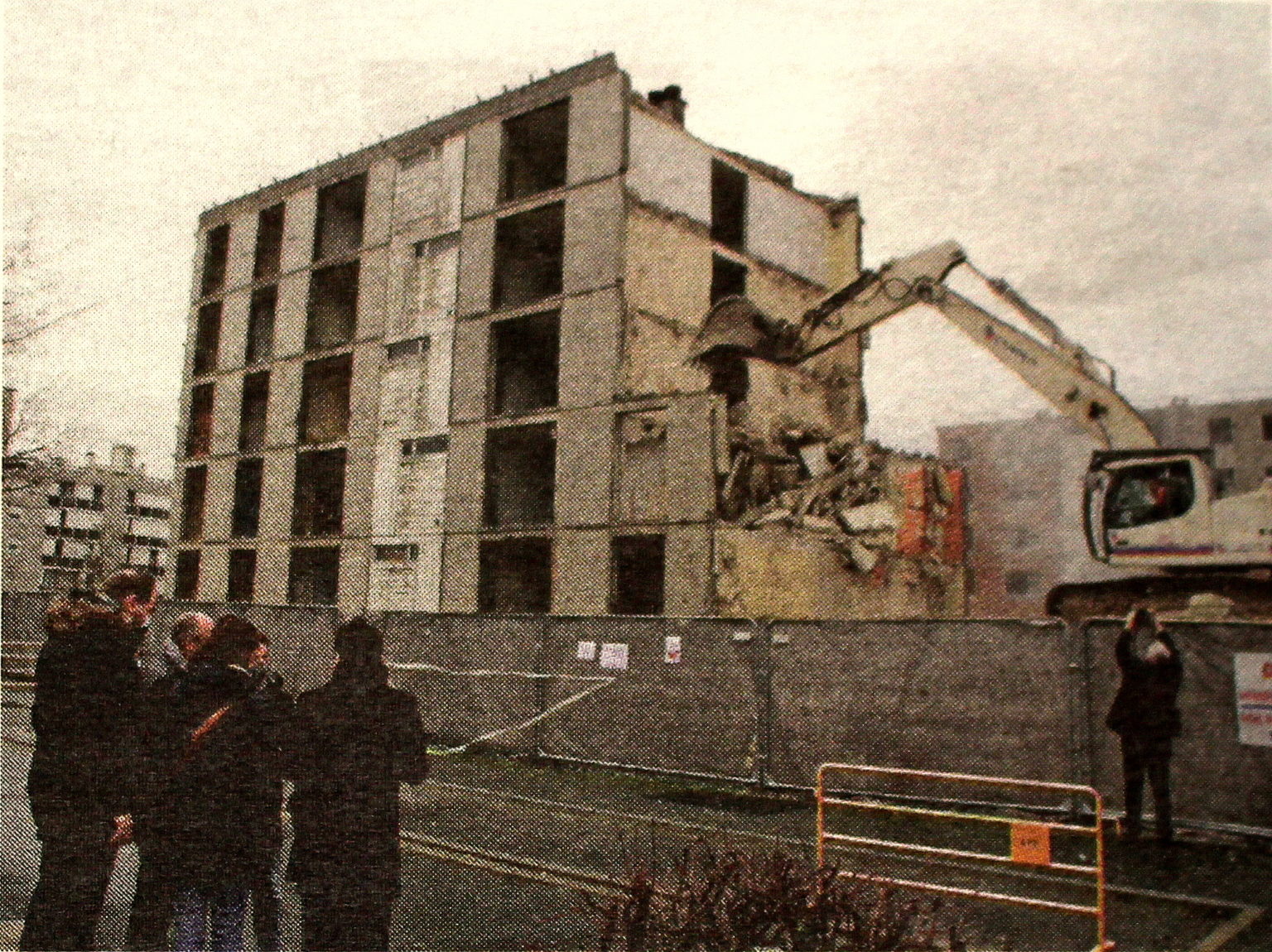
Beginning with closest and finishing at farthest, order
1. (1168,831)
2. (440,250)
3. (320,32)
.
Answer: (320,32)
(1168,831)
(440,250)

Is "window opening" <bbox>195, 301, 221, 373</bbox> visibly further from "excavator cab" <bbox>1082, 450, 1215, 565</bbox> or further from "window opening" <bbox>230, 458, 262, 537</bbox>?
"excavator cab" <bbox>1082, 450, 1215, 565</bbox>

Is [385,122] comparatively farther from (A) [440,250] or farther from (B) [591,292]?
(A) [440,250]

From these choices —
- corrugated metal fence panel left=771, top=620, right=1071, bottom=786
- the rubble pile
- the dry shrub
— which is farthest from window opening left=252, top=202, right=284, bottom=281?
the dry shrub

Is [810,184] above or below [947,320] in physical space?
below

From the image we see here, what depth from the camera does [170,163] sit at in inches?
245

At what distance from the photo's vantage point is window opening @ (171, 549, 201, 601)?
78.6ft

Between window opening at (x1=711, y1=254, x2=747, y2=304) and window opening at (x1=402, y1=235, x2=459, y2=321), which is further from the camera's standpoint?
window opening at (x1=711, y1=254, x2=747, y2=304)

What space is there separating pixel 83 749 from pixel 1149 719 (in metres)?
7.47

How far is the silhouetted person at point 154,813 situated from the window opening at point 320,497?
19.3 meters

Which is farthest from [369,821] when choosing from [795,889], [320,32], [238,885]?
[320,32]

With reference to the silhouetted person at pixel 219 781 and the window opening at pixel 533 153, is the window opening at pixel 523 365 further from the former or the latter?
the silhouetted person at pixel 219 781

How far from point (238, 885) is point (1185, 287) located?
22.4 ft

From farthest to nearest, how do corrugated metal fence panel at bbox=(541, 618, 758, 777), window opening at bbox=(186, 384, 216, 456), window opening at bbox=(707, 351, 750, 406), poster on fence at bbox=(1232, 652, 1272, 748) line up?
1. window opening at bbox=(186, 384, 216, 456)
2. window opening at bbox=(707, 351, 750, 406)
3. corrugated metal fence panel at bbox=(541, 618, 758, 777)
4. poster on fence at bbox=(1232, 652, 1272, 748)

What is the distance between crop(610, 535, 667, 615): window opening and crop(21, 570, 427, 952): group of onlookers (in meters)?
14.6
